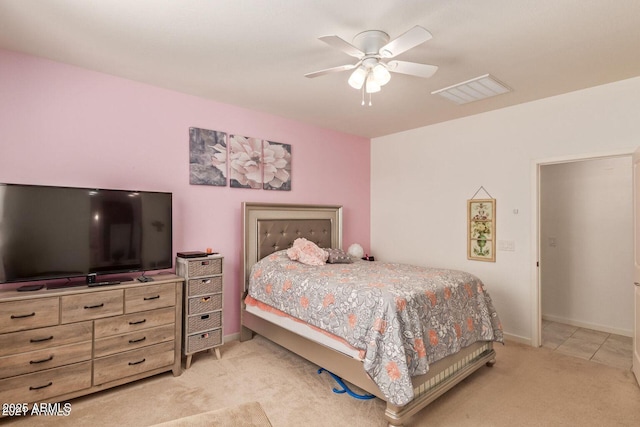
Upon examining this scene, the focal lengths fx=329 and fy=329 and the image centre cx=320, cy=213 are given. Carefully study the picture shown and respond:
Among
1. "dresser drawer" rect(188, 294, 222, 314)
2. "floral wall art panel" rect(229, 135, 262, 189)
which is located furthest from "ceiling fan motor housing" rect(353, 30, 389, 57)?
"dresser drawer" rect(188, 294, 222, 314)

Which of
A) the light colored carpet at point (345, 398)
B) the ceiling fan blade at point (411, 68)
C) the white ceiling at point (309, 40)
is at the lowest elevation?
the light colored carpet at point (345, 398)

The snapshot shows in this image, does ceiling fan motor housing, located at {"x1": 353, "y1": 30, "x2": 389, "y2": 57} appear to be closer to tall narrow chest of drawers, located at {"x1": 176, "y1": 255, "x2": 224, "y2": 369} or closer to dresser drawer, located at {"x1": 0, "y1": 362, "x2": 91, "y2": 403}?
tall narrow chest of drawers, located at {"x1": 176, "y1": 255, "x2": 224, "y2": 369}

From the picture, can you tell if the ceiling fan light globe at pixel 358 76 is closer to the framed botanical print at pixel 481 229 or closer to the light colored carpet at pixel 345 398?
the light colored carpet at pixel 345 398

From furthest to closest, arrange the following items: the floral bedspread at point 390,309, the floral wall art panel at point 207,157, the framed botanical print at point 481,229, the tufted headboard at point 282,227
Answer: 1. the framed botanical print at point 481,229
2. the tufted headboard at point 282,227
3. the floral wall art panel at point 207,157
4. the floral bedspread at point 390,309

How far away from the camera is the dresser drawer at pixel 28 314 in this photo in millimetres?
2242

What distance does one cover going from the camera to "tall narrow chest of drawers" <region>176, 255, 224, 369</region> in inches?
122

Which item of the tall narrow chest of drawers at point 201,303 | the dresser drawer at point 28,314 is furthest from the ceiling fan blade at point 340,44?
the dresser drawer at point 28,314

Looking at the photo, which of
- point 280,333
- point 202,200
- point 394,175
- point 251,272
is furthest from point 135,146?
point 394,175

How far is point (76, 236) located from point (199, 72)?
5.68 feet

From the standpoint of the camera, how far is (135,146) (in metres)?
3.21

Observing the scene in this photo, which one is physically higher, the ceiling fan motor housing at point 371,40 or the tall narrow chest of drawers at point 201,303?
the ceiling fan motor housing at point 371,40

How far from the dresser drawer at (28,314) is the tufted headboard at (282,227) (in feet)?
5.75

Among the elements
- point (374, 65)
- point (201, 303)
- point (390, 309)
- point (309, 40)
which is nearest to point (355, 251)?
point (201, 303)

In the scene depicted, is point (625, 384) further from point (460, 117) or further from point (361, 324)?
point (460, 117)
